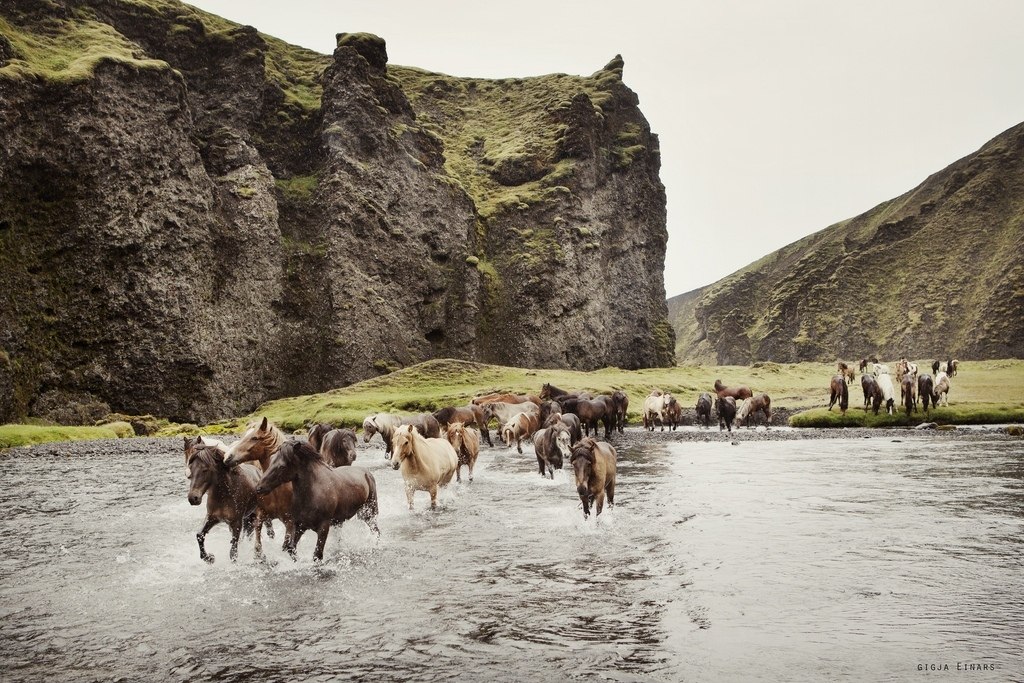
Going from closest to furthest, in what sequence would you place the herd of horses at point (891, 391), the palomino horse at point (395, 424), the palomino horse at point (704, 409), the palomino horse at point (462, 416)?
the palomino horse at point (395, 424) < the palomino horse at point (462, 416) < the herd of horses at point (891, 391) < the palomino horse at point (704, 409)

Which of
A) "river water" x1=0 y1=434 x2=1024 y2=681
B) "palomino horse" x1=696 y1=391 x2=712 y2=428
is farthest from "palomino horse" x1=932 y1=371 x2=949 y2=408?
"river water" x1=0 y1=434 x2=1024 y2=681

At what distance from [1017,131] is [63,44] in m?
185

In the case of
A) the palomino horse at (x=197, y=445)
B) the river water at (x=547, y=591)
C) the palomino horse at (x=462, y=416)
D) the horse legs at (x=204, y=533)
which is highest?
the palomino horse at (x=197, y=445)

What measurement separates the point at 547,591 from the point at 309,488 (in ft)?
12.7

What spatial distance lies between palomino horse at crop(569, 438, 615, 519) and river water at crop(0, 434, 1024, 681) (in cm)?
63

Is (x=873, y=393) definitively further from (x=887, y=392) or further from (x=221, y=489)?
(x=221, y=489)

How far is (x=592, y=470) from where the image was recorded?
13430 mm

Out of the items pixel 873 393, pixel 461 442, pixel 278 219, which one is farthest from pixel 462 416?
pixel 278 219

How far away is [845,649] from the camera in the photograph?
7301 mm

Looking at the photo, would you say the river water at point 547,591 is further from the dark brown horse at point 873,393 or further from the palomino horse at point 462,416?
the dark brown horse at point 873,393

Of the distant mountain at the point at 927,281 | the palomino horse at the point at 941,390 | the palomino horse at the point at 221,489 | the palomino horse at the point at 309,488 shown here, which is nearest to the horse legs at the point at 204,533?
the palomino horse at the point at 221,489

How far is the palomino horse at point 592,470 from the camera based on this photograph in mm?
12992

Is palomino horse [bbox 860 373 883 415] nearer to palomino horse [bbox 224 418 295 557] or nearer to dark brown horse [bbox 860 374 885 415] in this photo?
dark brown horse [bbox 860 374 885 415]

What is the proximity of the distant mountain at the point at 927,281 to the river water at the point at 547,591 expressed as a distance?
132 m
